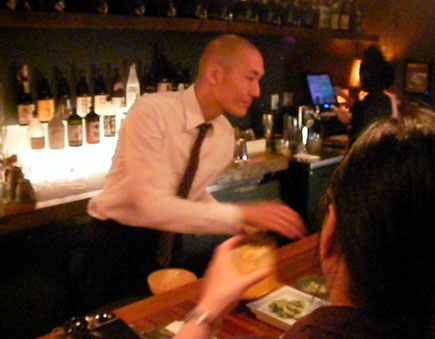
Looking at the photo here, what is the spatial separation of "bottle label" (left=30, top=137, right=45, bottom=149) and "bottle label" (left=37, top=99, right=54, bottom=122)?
0.11m

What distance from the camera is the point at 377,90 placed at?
11.5 ft

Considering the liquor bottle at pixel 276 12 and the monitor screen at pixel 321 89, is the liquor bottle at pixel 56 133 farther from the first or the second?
the monitor screen at pixel 321 89

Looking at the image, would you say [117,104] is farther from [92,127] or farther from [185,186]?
[185,186]

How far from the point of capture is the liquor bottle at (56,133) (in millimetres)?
2928

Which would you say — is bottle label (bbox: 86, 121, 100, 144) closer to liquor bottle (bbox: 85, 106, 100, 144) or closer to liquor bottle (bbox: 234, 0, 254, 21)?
liquor bottle (bbox: 85, 106, 100, 144)

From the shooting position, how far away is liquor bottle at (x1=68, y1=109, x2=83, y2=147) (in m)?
2.97

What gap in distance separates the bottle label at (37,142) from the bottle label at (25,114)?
0.10 meters

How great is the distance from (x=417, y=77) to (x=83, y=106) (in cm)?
337

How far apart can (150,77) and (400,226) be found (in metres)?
2.89

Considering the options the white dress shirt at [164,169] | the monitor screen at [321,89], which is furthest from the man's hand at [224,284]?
the monitor screen at [321,89]

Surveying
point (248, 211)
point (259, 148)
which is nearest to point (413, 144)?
point (248, 211)

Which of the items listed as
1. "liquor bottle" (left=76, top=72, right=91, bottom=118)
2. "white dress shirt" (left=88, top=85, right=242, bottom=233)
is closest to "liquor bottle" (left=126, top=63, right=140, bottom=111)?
"liquor bottle" (left=76, top=72, right=91, bottom=118)

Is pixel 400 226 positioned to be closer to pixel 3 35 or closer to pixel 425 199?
pixel 425 199

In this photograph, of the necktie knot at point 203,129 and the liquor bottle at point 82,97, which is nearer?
the necktie knot at point 203,129
